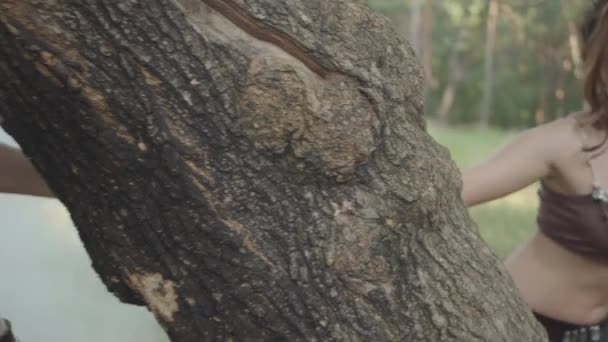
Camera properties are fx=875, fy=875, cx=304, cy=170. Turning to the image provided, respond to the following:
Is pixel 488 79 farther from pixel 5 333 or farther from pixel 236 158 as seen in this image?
pixel 236 158

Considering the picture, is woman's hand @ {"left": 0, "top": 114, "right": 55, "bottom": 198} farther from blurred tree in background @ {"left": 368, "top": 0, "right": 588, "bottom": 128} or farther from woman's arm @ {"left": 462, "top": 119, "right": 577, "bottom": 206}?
blurred tree in background @ {"left": 368, "top": 0, "right": 588, "bottom": 128}

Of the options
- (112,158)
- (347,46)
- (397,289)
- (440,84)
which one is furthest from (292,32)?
(440,84)

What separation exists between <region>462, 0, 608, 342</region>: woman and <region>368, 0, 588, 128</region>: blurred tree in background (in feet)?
57.5

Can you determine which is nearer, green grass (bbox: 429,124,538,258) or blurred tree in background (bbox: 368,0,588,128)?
green grass (bbox: 429,124,538,258)

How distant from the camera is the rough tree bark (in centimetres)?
112

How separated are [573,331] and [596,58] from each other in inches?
25.2

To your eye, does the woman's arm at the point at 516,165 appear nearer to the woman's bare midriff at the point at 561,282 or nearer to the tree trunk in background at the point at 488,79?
the woman's bare midriff at the point at 561,282

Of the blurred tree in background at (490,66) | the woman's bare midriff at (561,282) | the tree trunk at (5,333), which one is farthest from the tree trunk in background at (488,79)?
the tree trunk at (5,333)

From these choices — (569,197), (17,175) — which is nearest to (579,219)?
(569,197)

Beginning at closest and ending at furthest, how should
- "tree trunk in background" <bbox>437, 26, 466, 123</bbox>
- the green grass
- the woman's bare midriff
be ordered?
1. the woman's bare midriff
2. the green grass
3. "tree trunk in background" <bbox>437, 26, 466, 123</bbox>

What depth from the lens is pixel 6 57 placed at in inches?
43.7

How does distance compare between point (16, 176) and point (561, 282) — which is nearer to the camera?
point (16, 176)

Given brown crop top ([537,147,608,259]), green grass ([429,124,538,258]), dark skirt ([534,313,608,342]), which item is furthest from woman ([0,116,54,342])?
green grass ([429,124,538,258])

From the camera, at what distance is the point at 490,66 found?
2152cm
